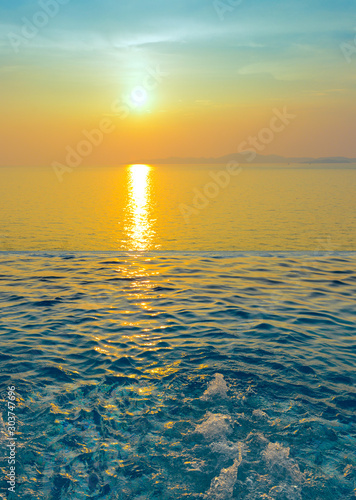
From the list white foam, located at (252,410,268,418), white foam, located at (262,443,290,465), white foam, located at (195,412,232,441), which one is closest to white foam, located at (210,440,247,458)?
white foam, located at (195,412,232,441)

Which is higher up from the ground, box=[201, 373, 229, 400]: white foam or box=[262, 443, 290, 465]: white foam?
box=[201, 373, 229, 400]: white foam

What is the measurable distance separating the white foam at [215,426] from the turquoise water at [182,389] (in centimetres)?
3

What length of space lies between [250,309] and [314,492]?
8.60m

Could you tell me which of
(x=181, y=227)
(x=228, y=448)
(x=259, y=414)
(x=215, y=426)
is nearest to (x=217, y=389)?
(x=259, y=414)

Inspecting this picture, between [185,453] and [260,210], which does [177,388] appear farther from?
[260,210]

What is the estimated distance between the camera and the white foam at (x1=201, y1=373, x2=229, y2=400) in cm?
948

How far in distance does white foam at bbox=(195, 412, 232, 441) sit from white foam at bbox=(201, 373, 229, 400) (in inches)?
26.3

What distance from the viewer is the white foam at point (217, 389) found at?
948 cm

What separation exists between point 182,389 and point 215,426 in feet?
4.86

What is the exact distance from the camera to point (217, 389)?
31.8ft

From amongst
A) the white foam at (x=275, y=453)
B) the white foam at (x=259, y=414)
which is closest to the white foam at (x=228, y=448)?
the white foam at (x=275, y=453)

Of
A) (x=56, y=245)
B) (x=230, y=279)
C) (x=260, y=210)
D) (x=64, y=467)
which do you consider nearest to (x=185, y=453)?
(x=64, y=467)

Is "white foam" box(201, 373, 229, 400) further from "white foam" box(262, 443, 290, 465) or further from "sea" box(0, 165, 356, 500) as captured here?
"white foam" box(262, 443, 290, 465)

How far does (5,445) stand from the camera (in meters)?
7.93
